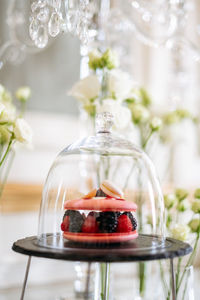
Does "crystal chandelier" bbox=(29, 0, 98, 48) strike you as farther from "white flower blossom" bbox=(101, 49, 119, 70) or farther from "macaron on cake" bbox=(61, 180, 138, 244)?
"macaron on cake" bbox=(61, 180, 138, 244)

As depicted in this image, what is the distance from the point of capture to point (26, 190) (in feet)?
4.40

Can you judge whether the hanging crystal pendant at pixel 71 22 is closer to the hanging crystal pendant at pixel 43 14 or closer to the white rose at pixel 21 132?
the hanging crystal pendant at pixel 43 14

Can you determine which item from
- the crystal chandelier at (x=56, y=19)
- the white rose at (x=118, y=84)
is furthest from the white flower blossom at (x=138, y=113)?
the crystal chandelier at (x=56, y=19)

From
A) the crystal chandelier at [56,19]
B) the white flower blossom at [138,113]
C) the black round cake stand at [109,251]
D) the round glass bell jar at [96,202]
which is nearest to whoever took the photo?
the black round cake stand at [109,251]

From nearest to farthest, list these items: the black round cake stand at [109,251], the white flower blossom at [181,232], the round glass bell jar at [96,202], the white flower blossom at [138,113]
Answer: the black round cake stand at [109,251], the round glass bell jar at [96,202], the white flower blossom at [181,232], the white flower blossom at [138,113]

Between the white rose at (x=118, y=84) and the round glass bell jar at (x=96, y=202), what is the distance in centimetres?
14

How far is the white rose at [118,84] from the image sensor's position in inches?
36.6

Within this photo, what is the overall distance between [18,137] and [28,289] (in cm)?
62

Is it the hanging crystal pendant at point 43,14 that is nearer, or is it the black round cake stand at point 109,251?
the black round cake stand at point 109,251

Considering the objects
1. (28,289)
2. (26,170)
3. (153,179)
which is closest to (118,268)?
(28,289)

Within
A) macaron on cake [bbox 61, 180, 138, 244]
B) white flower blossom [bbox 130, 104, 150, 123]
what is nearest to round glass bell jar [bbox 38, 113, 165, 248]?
macaron on cake [bbox 61, 180, 138, 244]

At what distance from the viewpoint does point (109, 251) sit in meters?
0.56

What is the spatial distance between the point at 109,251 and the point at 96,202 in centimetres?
10

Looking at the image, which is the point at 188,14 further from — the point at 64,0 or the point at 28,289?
the point at 28,289
